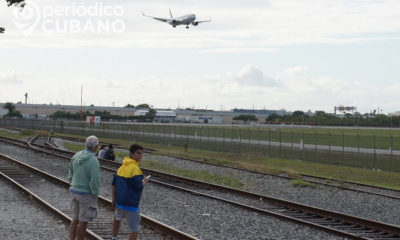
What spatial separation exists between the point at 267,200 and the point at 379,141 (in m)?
55.4

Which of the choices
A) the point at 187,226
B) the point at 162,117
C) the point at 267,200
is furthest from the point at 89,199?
the point at 162,117

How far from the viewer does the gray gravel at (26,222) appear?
13.0 meters

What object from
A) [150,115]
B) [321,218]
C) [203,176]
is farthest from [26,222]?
[150,115]

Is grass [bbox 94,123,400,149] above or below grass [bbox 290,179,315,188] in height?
above

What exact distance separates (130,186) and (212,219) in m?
6.11

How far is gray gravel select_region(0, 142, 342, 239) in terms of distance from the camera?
13.8 metres

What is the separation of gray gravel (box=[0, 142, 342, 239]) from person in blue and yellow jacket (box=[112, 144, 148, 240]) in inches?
135

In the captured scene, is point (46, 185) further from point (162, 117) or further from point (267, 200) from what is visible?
point (162, 117)

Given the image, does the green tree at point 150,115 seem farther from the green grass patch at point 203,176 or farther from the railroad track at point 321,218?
the railroad track at point 321,218

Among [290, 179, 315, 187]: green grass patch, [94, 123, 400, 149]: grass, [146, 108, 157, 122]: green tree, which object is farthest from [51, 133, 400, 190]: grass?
[146, 108, 157, 122]: green tree

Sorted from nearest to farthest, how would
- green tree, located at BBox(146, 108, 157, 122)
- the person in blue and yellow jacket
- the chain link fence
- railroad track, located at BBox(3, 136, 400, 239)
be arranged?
the person in blue and yellow jacket → railroad track, located at BBox(3, 136, 400, 239) → the chain link fence → green tree, located at BBox(146, 108, 157, 122)

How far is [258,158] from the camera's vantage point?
4500 cm

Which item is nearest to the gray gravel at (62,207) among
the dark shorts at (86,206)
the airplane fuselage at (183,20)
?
the dark shorts at (86,206)

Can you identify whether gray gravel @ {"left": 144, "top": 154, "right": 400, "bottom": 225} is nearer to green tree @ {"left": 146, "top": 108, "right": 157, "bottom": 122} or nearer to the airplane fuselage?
the airplane fuselage
